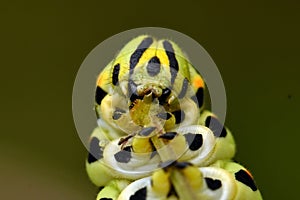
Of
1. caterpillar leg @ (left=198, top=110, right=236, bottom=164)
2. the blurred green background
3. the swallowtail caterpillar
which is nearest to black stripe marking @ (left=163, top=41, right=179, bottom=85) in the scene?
the swallowtail caterpillar

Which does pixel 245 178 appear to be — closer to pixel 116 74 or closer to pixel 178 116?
pixel 178 116

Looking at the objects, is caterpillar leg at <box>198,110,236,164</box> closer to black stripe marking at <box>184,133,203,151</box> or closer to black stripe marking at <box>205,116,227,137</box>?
black stripe marking at <box>205,116,227,137</box>

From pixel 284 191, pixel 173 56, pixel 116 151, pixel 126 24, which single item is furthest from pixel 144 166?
pixel 126 24

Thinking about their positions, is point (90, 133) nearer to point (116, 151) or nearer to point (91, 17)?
point (116, 151)

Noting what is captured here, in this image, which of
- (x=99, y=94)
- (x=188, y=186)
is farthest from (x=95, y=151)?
(x=188, y=186)

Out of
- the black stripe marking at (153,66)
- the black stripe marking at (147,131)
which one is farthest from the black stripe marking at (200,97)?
the black stripe marking at (147,131)

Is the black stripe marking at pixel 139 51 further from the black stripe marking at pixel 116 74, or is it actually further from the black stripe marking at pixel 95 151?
the black stripe marking at pixel 95 151
